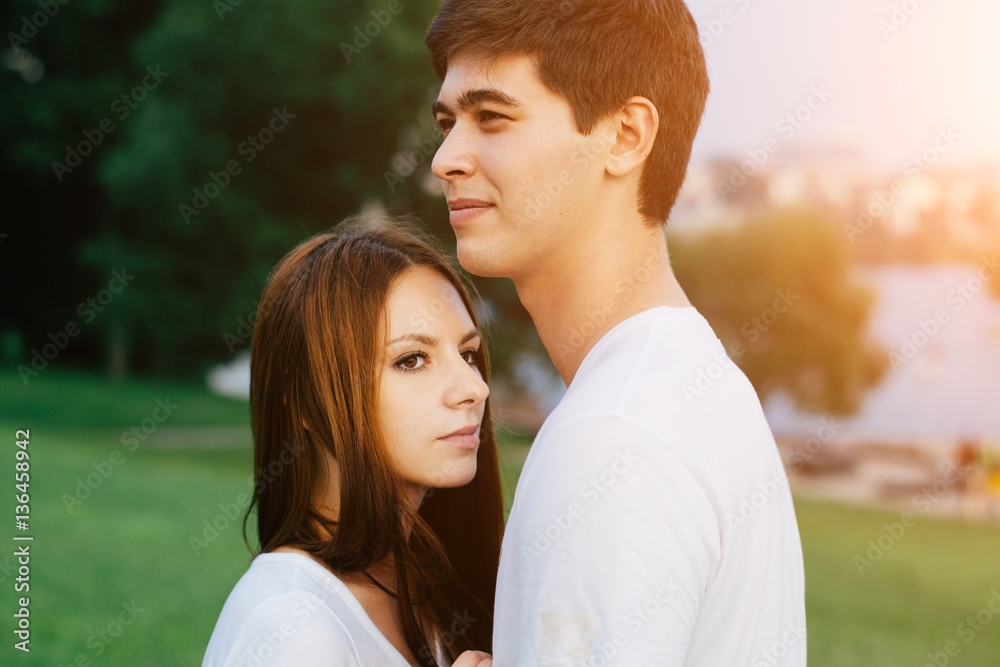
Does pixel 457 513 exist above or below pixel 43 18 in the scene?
below

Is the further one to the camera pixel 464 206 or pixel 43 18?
pixel 43 18

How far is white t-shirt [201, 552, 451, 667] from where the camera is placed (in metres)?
2.23

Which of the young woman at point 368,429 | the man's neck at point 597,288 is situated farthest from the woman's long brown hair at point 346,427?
the man's neck at point 597,288

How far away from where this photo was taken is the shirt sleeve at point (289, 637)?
223 centimetres

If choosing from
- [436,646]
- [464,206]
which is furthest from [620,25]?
[436,646]

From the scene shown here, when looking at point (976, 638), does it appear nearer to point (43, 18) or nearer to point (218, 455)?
point (218, 455)

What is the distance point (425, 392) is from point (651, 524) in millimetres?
1198

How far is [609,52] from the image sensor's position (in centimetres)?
223

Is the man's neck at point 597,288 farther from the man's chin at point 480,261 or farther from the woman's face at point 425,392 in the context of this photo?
the woman's face at point 425,392

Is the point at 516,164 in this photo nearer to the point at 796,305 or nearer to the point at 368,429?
the point at 368,429

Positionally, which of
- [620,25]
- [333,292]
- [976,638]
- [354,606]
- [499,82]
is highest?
[620,25]

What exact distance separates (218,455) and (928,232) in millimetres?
31977

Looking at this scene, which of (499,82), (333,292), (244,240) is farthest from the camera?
(244,240)

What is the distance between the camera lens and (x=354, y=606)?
2.47m
